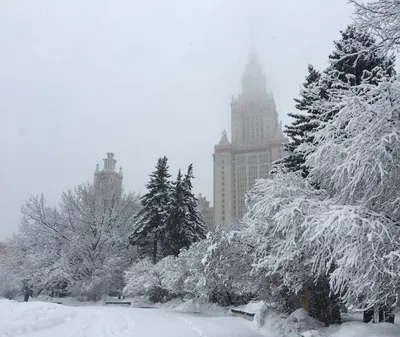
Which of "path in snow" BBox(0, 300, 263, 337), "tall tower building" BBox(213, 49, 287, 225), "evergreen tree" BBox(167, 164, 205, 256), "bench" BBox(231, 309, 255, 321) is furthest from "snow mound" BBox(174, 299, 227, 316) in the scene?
"tall tower building" BBox(213, 49, 287, 225)

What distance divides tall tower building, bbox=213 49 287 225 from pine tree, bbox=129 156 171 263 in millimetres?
79632

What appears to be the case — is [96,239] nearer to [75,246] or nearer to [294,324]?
[75,246]

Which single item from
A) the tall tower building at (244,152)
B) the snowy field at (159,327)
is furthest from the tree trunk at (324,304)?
the tall tower building at (244,152)

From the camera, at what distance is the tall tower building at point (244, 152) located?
12712 cm

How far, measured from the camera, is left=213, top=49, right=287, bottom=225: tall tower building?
417 feet

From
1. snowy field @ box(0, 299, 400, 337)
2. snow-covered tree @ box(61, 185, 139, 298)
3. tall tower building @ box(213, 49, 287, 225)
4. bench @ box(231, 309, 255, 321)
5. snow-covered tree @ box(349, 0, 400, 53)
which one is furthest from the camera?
tall tower building @ box(213, 49, 287, 225)

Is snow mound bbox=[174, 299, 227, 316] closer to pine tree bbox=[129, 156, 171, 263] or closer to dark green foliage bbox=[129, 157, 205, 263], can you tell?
dark green foliage bbox=[129, 157, 205, 263]

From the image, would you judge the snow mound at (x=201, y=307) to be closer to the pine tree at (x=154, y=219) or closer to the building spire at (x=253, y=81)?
the pine tree at (x=154, y=219)

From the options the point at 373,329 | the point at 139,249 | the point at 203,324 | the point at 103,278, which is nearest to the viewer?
the point at 373,329

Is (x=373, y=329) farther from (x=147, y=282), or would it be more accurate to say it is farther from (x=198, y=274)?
(x=147, y=282)

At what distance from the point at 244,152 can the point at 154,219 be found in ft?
343

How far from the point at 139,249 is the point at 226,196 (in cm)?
9696

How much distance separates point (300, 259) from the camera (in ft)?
34.2

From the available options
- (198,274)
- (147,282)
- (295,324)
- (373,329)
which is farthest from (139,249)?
(373,329)
